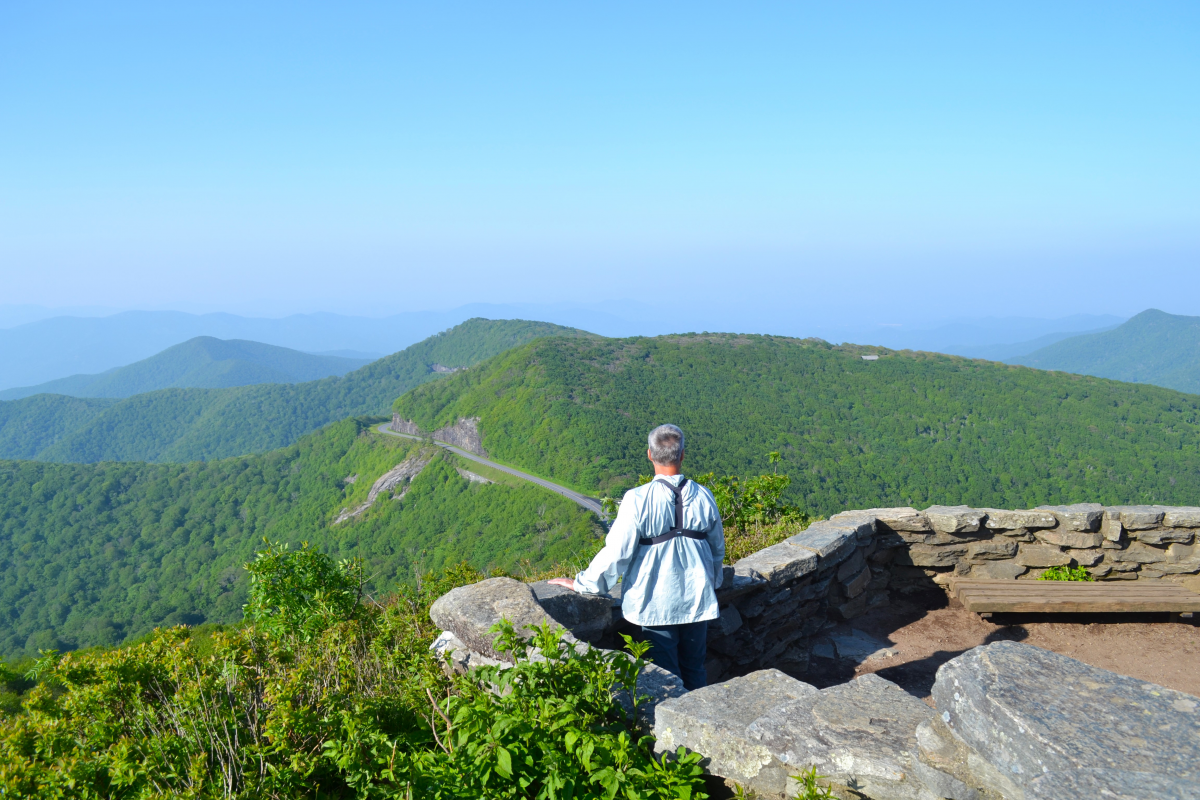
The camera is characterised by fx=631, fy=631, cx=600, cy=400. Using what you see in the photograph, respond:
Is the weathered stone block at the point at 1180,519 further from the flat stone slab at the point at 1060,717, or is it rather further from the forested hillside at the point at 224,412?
the forested hillside at the point at 224,412

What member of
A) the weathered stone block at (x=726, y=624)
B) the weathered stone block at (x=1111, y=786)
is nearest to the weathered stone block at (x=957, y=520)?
the weathered stone block at (x=726, y=624)

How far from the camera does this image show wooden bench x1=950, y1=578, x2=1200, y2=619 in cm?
589

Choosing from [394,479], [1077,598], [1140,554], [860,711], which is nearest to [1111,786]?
[860,711]

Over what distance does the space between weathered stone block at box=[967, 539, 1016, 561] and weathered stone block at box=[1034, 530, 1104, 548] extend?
0.36 metres

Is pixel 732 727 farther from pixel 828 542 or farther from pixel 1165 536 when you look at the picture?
pixel 1165 536

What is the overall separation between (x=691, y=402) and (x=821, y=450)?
51.3 ft

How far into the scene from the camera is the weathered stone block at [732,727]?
2.59 metres

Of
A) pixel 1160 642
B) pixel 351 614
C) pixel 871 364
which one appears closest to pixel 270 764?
pixel 351 614

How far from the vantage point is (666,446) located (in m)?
3.71

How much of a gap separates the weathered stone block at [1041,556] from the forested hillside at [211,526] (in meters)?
40.1

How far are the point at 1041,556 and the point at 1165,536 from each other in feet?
4.04

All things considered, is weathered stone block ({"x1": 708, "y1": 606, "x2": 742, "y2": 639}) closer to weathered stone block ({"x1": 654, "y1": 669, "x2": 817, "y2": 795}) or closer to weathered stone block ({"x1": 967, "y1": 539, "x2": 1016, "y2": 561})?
weathered stone block ({"x1": 654, "y1": 669, "x2": 817, "y2": 795})

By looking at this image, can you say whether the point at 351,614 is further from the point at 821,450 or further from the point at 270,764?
the point at 821,450

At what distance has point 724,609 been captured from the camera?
500 cm
